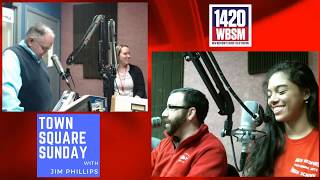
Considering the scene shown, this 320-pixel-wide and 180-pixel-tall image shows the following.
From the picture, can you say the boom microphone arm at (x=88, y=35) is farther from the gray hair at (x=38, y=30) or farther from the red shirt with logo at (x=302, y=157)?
the red shirt with logo at (x=302, y=157)

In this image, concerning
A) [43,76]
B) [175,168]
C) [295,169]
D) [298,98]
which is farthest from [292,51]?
[43,76]

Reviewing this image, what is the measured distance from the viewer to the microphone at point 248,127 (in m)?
6.35

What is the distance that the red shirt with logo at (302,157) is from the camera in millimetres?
6355

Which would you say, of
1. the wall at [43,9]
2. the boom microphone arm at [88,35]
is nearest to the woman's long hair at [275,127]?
the boom microphone arm at [88,35]

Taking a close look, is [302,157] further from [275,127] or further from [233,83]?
[233,83]

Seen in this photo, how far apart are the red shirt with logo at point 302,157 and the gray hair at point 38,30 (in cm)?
257

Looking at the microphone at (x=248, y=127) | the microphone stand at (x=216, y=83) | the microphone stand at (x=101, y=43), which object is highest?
the microphone stand at (x=101, y=43)

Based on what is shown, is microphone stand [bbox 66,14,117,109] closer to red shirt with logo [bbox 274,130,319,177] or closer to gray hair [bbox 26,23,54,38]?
gray hair [bbox 26,23,54,38]

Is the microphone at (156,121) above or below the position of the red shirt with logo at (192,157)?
above

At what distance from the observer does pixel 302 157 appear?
250 inches

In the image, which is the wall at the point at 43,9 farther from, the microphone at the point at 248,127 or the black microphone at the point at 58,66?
the microphone at the point at 248,127

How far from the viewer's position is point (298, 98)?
6.35 meters

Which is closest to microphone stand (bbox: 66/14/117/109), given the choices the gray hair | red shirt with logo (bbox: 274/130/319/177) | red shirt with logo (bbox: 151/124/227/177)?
the gray hair

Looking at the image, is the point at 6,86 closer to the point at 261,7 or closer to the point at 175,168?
the point at 175,168
